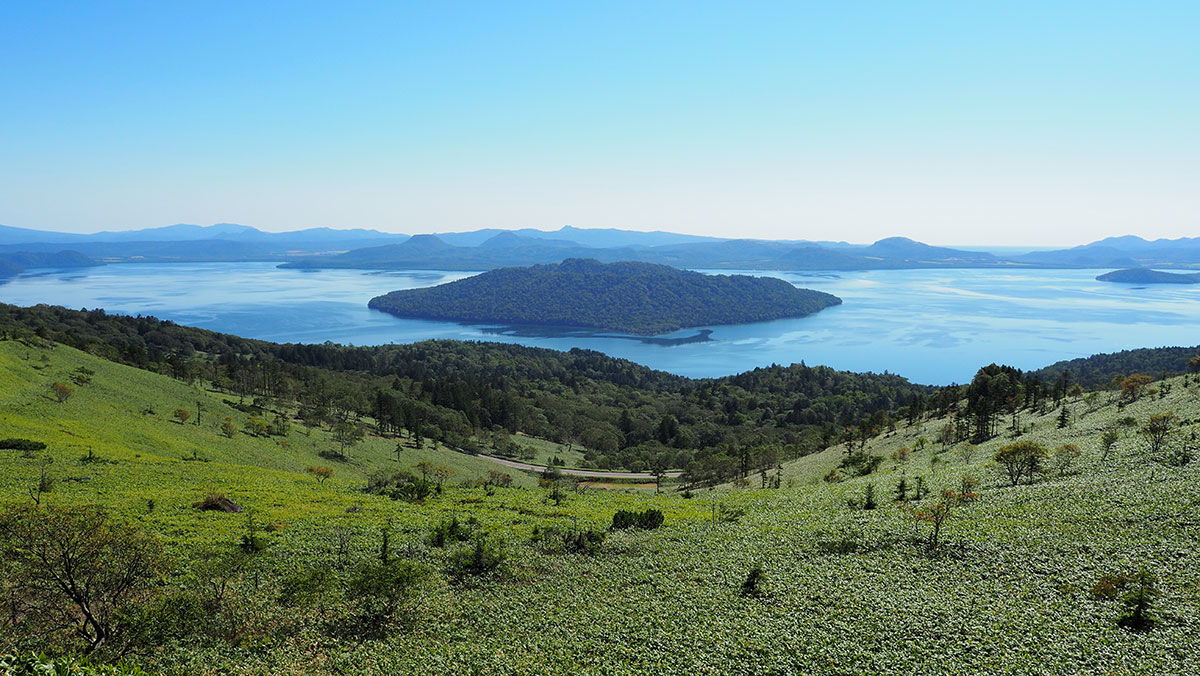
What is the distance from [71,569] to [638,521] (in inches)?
1094

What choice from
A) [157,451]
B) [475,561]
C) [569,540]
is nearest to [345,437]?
[157,451]

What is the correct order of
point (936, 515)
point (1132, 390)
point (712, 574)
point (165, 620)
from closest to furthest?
point (165, 620) < point (712, 574) < point (936, 515) < point (1132, 390)

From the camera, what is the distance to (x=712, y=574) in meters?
27.2

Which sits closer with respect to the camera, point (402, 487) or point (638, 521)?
point (638, 521)

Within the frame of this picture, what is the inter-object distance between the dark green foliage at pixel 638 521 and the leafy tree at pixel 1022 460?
78.3 feet

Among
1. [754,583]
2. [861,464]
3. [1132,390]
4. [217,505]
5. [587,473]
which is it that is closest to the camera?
[754,583]

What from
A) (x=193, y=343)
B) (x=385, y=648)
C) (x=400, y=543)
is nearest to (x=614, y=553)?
(x=400, y=543)

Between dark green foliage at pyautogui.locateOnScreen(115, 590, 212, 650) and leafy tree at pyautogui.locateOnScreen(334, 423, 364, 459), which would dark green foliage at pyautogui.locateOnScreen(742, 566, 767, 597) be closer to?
dark green foliage at pyautogui.locateOnScreen(115, 590, 212, 650)

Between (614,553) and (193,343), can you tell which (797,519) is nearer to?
(614,553)

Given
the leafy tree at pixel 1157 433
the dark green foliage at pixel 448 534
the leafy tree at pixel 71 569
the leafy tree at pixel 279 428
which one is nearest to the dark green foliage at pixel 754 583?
the dark green foliage at pixel 448 534

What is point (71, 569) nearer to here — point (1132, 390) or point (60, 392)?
point (60, 392)

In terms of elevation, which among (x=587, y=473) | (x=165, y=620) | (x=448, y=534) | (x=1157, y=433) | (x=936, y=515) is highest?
(x=1157, y=433)

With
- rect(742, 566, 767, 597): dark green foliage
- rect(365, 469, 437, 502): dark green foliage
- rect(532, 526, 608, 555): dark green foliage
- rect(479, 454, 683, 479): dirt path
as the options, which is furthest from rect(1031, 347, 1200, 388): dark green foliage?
rect(365, 469, 437, 502): dark green foliage

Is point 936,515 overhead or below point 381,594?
overhead
